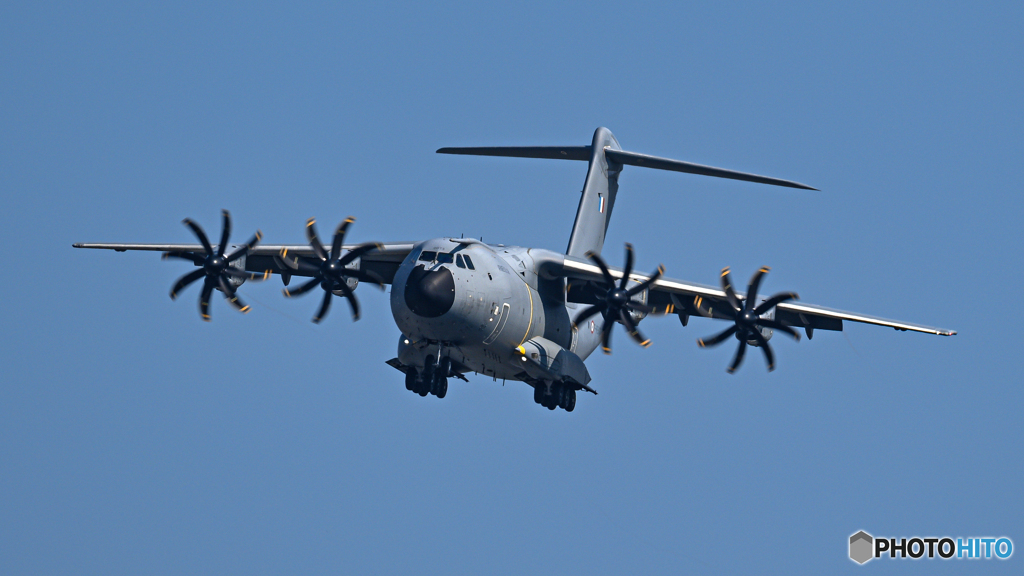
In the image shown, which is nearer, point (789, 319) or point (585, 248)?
point (789, 319)

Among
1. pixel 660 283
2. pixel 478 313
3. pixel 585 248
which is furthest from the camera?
pixel 585 248

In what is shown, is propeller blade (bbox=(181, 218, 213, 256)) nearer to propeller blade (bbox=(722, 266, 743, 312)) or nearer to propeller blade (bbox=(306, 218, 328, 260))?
propeller blade (bbox=(306, 218, 328, 260))

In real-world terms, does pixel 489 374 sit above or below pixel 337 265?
below

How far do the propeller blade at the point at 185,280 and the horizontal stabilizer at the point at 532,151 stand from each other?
6085 mm

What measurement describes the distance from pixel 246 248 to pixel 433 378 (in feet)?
16.0

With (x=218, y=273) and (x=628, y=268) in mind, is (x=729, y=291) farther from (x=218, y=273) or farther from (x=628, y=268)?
(x=218, y=273)

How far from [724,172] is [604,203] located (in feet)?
12.7

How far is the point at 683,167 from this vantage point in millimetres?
28781

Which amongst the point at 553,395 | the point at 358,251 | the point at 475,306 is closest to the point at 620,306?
the point at 475,306

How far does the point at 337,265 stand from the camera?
2659 centimetres

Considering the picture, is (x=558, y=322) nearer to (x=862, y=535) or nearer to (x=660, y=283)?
(x=660, y=283)

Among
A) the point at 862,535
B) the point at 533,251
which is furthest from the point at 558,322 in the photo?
the point at 862,535

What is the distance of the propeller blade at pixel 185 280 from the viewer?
26.8 metres

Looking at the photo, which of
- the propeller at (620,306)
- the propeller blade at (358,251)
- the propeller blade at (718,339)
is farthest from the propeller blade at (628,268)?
the propeller blade at (358,251)
